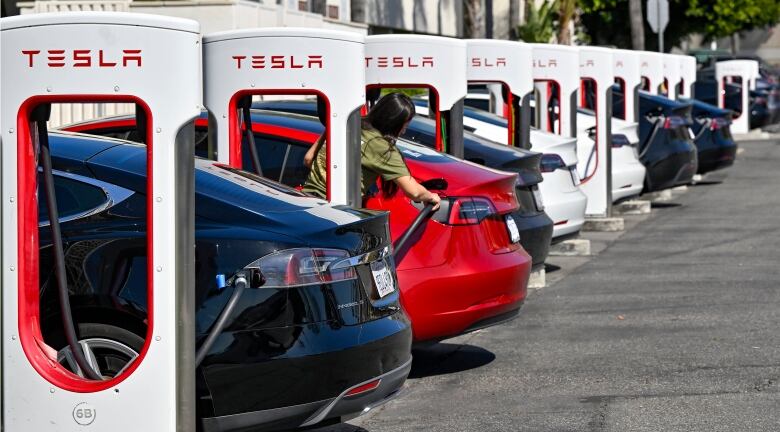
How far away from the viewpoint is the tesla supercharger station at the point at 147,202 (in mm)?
5648

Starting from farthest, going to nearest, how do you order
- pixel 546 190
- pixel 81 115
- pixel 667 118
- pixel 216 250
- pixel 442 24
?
1. pixel 442 24
2. pixel 667 118
3. pixel 81 115
4. pixel 546 190
5. pixel 216 250

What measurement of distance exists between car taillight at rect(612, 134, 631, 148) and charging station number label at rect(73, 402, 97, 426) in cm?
1260

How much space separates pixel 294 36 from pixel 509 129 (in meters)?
5.31

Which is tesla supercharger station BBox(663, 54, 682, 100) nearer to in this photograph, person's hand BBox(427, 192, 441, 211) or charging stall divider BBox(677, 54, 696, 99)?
charging stall divider BBox(677, 54, 696, 99)

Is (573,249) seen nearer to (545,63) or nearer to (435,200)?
(545,63)

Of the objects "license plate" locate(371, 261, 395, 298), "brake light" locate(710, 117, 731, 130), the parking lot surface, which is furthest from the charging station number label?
"brake light" locate(710, 117, 731, 130)

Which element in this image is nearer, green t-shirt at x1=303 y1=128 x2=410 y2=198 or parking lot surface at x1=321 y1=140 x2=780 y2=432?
parking lot surface at x1=321 y1=140 x2=780 y2=432

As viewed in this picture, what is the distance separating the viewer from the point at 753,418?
7.80m

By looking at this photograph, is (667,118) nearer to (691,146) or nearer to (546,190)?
(691,146)

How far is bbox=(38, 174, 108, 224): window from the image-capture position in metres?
6.40

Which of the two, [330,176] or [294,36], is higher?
[294,36]

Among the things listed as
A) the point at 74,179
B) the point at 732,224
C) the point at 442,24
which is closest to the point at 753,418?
the point at 74,179

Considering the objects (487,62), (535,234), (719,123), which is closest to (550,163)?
(487,62)

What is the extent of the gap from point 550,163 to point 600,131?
4.04m
